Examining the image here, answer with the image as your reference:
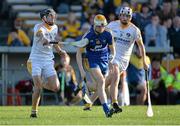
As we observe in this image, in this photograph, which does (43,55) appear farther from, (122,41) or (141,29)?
(141,29)

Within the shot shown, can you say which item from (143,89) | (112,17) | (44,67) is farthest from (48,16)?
(112,17)

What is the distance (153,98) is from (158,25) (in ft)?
9.04

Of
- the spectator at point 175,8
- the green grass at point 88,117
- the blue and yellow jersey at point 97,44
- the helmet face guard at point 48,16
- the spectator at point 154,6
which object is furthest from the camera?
the spectator at point 154,6

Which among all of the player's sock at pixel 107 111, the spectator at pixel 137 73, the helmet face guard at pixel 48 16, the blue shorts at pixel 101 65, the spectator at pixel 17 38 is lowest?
the spectator at pixel 137 73

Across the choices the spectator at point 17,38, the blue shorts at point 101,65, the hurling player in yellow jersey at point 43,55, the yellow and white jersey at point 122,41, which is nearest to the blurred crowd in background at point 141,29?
the spectator at point 17,38

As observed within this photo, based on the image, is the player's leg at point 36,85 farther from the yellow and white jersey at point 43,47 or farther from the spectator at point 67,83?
the spectator at point 67,83

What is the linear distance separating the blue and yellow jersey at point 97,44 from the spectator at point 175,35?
9527 mm

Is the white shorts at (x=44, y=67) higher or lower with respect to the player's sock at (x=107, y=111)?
higher

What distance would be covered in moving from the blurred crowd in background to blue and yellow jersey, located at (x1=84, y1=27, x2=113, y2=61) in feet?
23.0

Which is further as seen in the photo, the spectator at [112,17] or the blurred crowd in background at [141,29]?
the spectator at [112,17]

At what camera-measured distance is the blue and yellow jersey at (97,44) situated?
1775 cm

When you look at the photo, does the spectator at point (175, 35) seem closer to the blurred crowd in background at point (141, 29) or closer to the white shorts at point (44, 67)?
the blurred crowd in background at point (141, 29)

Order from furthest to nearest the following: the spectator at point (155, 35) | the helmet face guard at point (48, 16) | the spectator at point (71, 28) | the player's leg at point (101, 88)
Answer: the spectator at point (71, 28)
the spectator at point (155, 35)
the helmet face guard at point (48, 16)
the player's leg at point (101, 88)

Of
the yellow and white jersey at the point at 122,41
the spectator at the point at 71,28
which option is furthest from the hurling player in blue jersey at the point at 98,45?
the spectator at the point at 71,28
